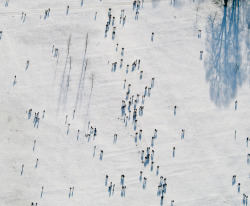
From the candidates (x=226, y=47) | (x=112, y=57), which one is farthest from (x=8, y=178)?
(x=226, y=47)

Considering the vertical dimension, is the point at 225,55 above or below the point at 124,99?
above

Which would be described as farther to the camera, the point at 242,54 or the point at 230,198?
the point at 242,54

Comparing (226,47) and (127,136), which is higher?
(226,47)

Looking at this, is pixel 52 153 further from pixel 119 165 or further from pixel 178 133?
pixel 178 133

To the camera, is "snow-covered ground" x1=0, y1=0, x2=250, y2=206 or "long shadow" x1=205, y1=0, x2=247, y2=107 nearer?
"snow-covered ground" x1=0, y1=0, x2=250, y2=206

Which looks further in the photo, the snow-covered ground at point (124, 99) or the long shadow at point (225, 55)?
the long shadow at point (225, 55)
